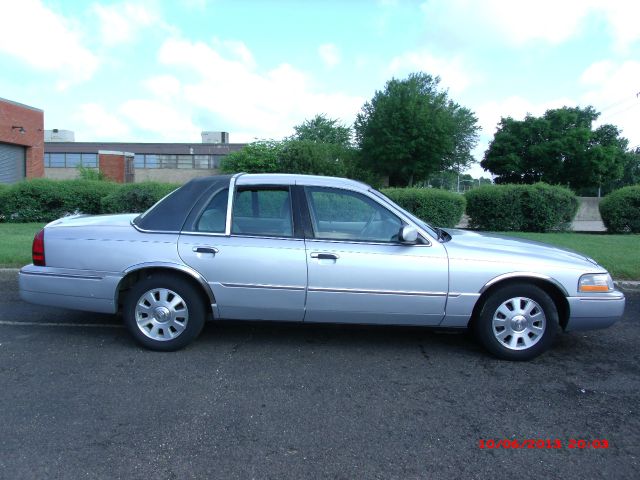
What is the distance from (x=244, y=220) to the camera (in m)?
4.73

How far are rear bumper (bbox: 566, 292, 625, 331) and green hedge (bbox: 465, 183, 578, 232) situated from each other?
10.6 m

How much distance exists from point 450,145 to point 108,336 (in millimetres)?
32296

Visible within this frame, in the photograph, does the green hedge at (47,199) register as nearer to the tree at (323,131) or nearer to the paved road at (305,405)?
the paved road at (305,405)

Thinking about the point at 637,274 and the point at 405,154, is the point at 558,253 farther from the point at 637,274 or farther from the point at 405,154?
the point at 405,154

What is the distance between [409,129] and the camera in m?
33.8

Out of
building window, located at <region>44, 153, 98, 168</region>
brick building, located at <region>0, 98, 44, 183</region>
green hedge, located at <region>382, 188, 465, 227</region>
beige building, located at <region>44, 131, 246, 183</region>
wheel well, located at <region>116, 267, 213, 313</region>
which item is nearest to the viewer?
wheel well, located at <region>116, 267, 213, 313</region>

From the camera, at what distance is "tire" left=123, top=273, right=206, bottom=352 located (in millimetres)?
4598

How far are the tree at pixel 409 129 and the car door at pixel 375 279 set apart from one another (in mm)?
29860

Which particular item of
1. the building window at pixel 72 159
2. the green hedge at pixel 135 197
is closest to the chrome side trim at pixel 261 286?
the green hedge at pixel 135 197

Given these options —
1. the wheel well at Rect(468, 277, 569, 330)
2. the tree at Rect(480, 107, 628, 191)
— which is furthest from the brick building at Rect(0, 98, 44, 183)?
the tree at Rect(480, 107, 628, 191)

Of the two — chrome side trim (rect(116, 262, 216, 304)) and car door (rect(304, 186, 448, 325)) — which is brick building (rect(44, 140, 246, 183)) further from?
car door (rect(304, 186, 448, 325))

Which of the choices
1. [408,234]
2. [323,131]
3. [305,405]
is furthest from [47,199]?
[323,131]

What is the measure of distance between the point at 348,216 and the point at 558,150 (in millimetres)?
48505
